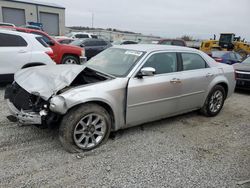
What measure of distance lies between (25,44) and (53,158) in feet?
14.4

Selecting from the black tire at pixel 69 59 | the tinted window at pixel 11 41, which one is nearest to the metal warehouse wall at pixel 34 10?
the black tire at pixel 69 59

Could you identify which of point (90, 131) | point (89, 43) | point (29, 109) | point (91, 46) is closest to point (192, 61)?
point (90, 131)

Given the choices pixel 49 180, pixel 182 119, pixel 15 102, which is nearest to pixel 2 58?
pixel 15 102

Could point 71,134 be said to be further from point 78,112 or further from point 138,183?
point 138,183

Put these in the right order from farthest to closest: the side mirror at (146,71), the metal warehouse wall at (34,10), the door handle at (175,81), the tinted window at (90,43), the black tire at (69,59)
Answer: the metal warehouse wall at (34,10) → the tinted window at (90,43) → the black tire at (69,59) → the door handle at (175,81) → the side mirror at (146,71)

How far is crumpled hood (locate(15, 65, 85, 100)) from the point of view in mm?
3092

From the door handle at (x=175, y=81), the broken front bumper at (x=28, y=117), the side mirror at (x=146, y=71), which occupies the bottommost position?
the broken front bumper at (x=28, y=117)

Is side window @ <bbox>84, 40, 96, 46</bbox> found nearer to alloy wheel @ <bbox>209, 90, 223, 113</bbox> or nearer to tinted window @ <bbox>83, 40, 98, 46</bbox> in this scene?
tinted window @ <bbox>83, 40, 98, 46</bbox>

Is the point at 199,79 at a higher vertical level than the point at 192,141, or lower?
higher

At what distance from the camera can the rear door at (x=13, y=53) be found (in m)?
5.91

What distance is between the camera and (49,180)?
8.66 ft

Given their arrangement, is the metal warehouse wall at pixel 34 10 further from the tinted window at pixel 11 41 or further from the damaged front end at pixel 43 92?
the damaged front end at pixel 43 92

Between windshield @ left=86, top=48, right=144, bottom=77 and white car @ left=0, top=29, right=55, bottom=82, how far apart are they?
8.98ft

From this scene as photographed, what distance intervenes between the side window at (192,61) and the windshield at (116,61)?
3.41ft
